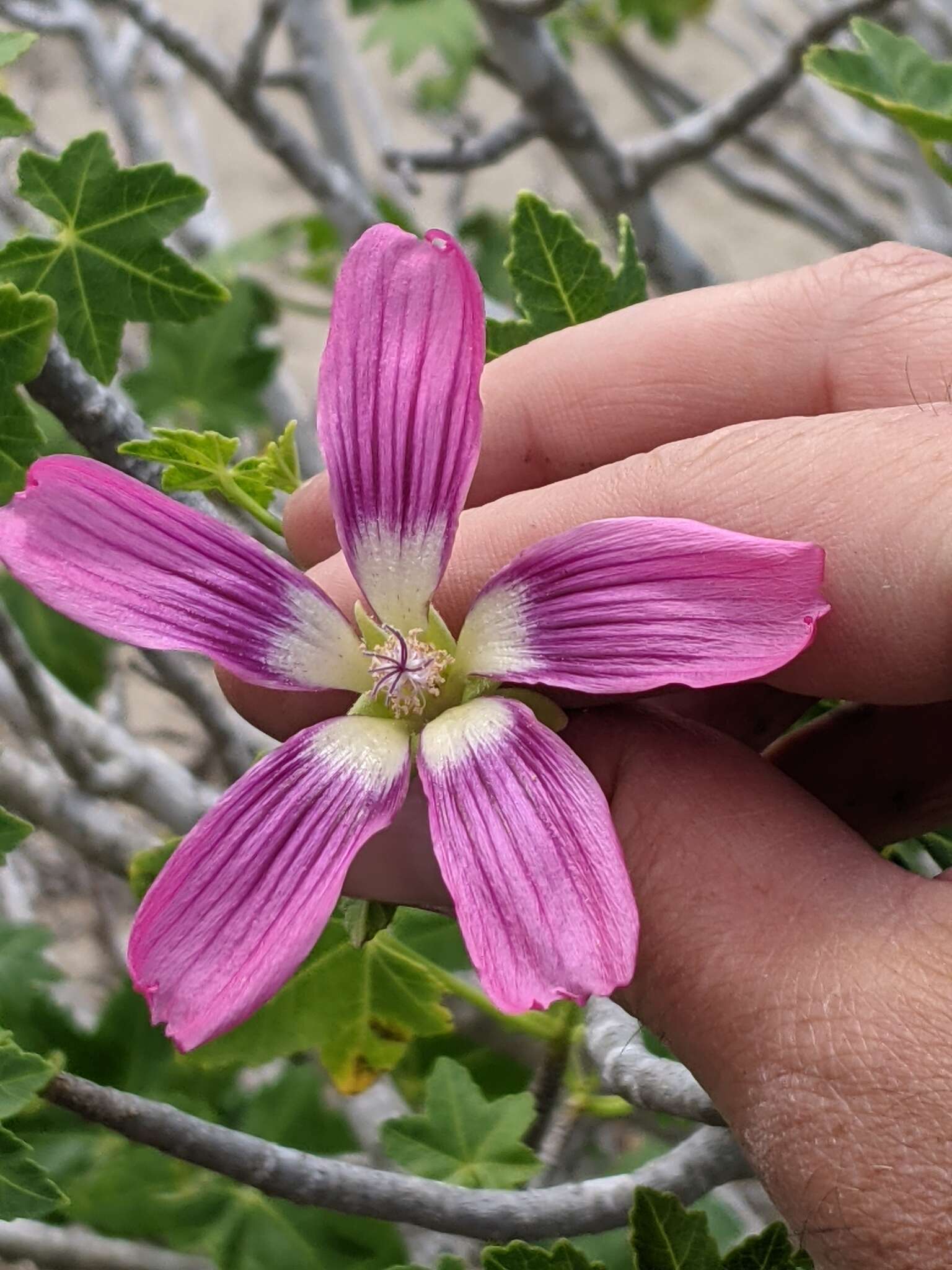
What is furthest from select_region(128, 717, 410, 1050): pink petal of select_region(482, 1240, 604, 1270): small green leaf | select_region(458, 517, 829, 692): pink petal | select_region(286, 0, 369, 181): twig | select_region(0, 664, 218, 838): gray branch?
select_region(286, 0, 369, 181): twig

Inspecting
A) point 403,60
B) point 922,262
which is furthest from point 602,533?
point 403,60

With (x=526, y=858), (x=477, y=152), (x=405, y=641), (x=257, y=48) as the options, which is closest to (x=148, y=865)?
(x=405, y=641)

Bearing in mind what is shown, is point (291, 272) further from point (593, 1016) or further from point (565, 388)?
Result: point (593, 1016)

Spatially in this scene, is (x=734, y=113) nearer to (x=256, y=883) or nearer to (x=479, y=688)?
(x=479, y=688)

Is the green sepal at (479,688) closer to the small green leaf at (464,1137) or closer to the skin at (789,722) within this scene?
the skin at (789,722)

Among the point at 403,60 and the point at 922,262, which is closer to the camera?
the point at 922,262
